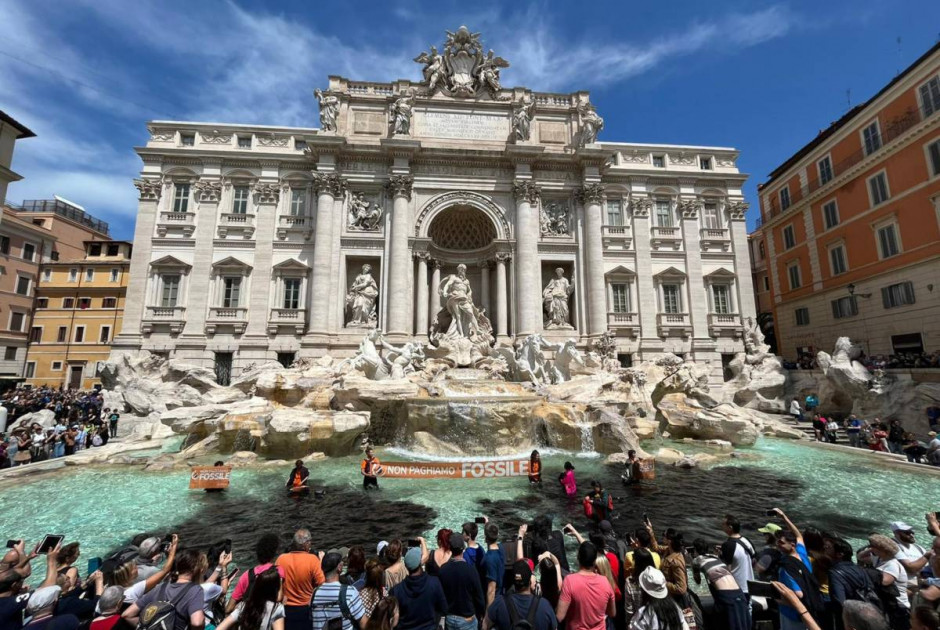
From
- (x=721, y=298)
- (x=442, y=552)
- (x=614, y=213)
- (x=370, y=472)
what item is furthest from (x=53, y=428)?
(x=721, y=298)

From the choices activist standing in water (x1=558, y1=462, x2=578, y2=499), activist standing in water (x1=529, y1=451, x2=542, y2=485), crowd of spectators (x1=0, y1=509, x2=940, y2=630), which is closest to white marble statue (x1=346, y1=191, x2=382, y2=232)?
activist standing in water (x1=529, y1=451, x2=542, y2=485)

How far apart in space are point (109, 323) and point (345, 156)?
80.2ft

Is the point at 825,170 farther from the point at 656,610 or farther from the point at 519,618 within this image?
the point at 519,618

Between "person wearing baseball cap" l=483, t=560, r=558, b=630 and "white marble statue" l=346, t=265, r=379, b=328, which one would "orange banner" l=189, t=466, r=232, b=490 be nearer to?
"person wearing baseball cap" l=483, t=560, r=558, b=630

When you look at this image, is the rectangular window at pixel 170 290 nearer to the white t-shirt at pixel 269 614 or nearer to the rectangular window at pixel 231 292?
the rectangular window at pixel 231 292

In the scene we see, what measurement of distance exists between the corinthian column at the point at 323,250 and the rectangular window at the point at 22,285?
24.9m

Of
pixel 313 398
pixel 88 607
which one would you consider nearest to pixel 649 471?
pixel 88 607

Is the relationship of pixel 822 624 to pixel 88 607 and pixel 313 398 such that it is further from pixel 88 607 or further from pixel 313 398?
pixel 313 398

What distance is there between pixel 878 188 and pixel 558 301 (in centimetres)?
1689

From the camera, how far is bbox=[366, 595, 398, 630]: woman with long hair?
3.16m

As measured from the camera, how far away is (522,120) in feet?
79.9

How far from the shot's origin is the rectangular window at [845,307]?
2219cm

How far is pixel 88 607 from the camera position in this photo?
3.43 metres

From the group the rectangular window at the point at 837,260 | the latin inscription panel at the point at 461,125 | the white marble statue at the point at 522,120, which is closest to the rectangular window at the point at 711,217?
the rectangular window at the point at 837,260
